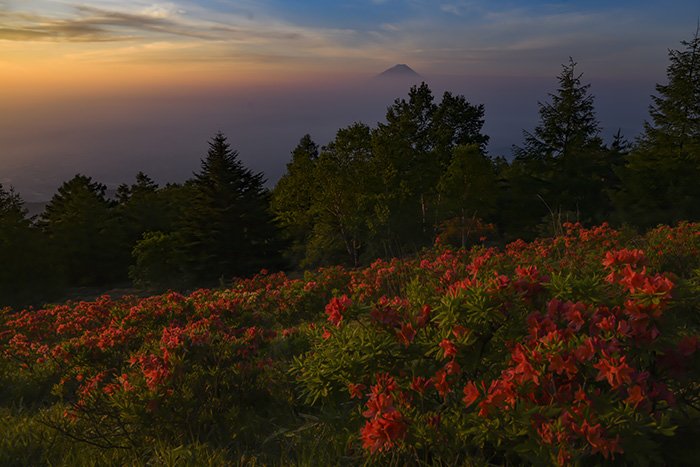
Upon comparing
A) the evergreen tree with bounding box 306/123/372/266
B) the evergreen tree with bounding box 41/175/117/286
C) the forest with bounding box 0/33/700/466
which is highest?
the forest with bounding box 0/33/700/466

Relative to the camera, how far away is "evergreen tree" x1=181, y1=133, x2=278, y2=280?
31656 millimetres

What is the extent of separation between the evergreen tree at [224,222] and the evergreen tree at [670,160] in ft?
76.4

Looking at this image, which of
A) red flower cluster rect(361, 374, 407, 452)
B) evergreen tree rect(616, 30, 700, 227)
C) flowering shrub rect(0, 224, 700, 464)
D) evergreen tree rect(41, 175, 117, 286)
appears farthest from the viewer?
evergreen tree rect(41, 175, 117, 286)

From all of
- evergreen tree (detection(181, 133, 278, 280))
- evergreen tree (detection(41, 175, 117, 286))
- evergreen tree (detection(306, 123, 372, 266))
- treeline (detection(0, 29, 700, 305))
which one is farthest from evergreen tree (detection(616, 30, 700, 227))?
evergreen tree (detection(41, 175, 117, 286))

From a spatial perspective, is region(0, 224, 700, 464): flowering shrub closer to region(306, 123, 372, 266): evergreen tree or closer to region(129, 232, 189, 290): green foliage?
region(306, 123, 372, 266): evergreen tree

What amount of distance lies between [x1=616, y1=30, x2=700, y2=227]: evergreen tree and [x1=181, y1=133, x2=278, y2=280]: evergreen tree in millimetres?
23278

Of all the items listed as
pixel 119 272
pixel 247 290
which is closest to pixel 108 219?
pixel 119 272

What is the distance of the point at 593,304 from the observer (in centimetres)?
307

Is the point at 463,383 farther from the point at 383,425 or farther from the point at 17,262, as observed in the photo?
the point at 17,262

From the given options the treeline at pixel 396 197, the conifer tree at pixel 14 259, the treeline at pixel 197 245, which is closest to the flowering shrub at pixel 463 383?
the treeline at pixel 396 197

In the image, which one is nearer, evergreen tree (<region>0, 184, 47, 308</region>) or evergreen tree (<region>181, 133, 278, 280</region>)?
evergreen tree (<region>0, 184, 47, 308</region>)

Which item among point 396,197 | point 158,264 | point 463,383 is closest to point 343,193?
point 396,197

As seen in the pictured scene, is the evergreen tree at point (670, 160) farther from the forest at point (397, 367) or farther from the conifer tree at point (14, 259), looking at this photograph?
the conifer tree at point (14, 259)

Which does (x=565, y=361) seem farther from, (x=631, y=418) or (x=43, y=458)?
(x=43, y=458)
